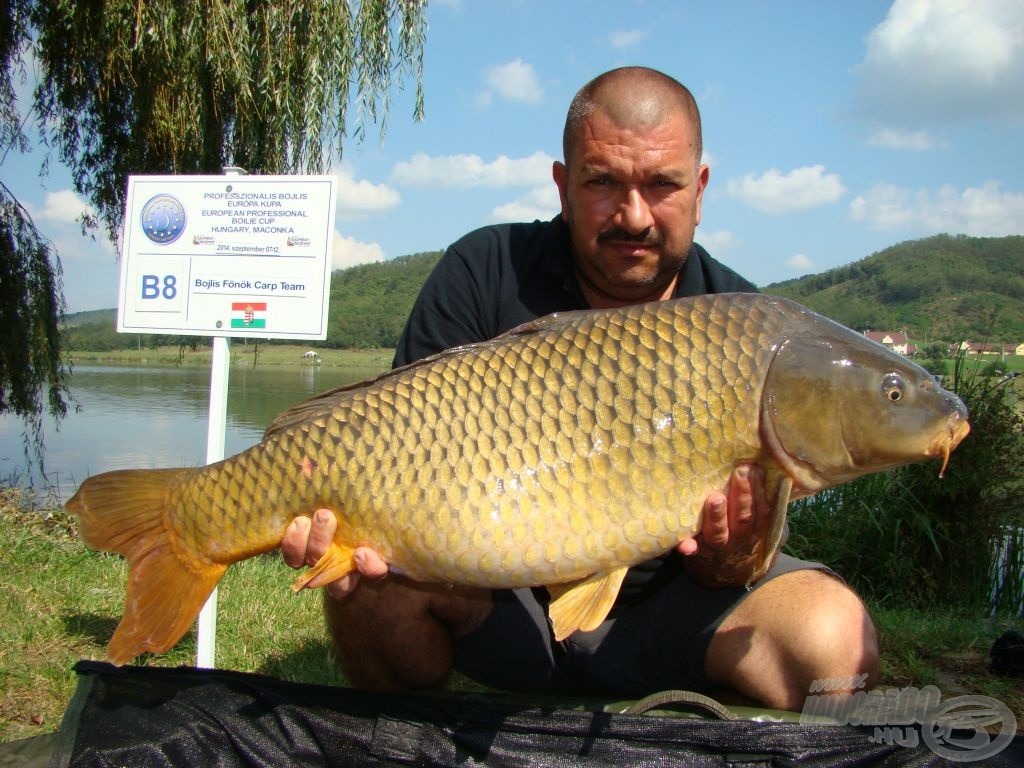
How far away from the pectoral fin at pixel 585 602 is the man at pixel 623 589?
0.71 ft

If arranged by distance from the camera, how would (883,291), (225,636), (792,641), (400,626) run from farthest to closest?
(883,291), (225,636), (400,626), (792,641)

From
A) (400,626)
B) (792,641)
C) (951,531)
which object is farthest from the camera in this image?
(951,531)

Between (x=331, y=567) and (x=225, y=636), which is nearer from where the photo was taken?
(x=331, y=567)

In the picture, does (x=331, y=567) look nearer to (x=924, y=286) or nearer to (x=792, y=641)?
(x=792, y=641)

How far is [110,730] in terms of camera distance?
1.38m

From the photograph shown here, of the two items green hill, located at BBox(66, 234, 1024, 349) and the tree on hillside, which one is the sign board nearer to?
the tree on hillside

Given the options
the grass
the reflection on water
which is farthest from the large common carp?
the reflection on water

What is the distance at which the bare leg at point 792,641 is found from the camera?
1483mm

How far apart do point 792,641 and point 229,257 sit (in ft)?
5.29

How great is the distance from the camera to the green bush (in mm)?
3457

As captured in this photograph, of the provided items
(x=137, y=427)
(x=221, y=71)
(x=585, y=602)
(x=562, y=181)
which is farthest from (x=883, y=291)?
(x=585, y=602)

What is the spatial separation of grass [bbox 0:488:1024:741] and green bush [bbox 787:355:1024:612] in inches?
21.7

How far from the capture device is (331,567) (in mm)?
1330

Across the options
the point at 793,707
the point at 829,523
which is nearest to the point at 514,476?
the point at 793,707
